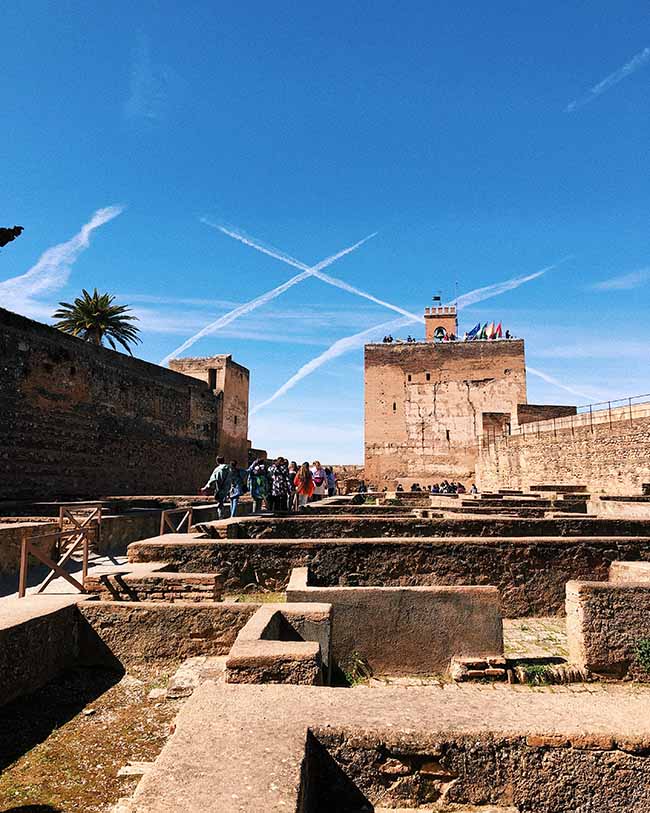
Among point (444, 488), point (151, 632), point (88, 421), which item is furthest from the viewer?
point (444, 488)

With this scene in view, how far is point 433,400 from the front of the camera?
37594mm

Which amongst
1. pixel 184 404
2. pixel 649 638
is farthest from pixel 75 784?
pixel 184 404

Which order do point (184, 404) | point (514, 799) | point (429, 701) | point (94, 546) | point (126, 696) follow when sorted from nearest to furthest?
point (514, 799) → point (429, 701) → point (126, 696) → point (94, 546) → point (184, 404)

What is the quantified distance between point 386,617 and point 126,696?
80.5 inches

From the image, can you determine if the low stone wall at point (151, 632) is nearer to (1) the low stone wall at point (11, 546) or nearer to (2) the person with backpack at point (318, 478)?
(1) the low stone wall at point (11, 546)

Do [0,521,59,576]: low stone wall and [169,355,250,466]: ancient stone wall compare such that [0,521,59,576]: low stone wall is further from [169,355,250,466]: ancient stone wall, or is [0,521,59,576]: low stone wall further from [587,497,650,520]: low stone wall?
[169,355,250,466]: ancient stone wall

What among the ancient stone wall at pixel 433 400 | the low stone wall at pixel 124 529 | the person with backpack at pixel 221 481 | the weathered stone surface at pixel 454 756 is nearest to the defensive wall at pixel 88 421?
the low stone wall at pixel 124 529

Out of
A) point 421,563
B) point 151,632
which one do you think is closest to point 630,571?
point 421,563

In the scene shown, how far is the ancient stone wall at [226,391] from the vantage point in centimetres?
2809

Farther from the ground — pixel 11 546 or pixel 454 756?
pixel 11 546

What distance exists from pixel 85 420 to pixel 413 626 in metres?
Answer: 15.4

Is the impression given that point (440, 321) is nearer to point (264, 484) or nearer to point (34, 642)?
point (264, 484)

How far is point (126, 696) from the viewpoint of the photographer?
3842mm

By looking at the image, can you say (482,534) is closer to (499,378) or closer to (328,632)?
(328,632)
